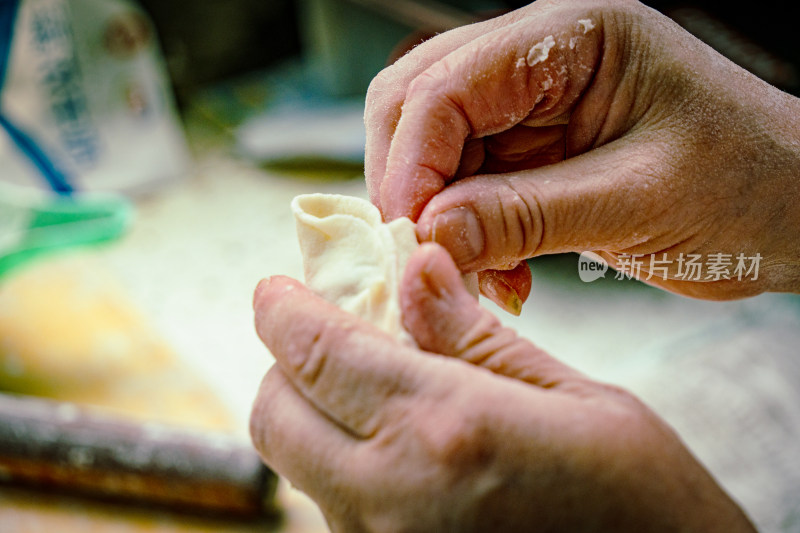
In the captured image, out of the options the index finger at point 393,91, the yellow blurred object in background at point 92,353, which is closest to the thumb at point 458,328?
the index finger at point 393,91

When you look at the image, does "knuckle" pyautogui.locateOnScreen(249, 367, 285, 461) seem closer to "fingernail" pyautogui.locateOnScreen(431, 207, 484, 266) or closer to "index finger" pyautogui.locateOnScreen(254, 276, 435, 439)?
"index finger" pyautogui.locateOnScreen(254, 276, 435, 439)

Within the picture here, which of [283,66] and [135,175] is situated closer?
[135,175]

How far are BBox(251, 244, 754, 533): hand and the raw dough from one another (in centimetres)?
11

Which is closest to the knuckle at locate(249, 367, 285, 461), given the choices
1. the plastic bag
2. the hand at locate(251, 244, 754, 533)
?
the hand at locate(251, 244, 754, 533)

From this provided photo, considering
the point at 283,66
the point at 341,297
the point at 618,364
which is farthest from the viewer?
the point at 283,66

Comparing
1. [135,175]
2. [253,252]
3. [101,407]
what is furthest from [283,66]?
[101,407]

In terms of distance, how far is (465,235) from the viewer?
0.86 metres


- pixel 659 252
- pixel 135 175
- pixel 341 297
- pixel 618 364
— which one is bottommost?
pixel 618 364

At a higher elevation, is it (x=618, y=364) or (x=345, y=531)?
(x=345, y=531)

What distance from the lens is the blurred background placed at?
1.35 meters

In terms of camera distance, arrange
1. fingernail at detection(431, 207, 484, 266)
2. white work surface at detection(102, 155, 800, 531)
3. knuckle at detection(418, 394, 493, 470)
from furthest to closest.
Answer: white work surface at detection(102, 155, 800, 531)
fingernail at detection(431, 207, 484, 266)
knuckle at detection(418, 394, 493, 470)

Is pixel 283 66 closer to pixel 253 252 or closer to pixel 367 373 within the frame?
pixel 253 252

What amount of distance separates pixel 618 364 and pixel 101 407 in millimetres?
1397

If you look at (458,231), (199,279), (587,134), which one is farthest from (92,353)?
(587,134)
